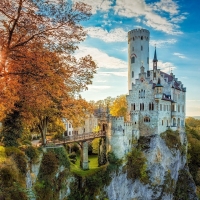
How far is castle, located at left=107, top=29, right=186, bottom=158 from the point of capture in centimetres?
3491

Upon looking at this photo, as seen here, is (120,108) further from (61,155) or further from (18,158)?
(18,158)

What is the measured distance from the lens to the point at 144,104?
38312 millimetres

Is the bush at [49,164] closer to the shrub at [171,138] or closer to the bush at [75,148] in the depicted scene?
the shrub at [171,138]

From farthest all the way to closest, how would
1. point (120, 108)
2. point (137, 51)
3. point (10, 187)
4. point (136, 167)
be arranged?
point (120, 108) → point (137, 51) → point (136, 167) → point (10, 187)

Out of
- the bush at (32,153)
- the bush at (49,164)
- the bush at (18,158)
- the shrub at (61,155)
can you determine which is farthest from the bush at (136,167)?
the bush at (18,158)

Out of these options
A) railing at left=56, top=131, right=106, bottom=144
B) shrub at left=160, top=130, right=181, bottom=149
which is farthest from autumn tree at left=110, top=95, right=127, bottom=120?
railing at left=56, top=131, right=106, bottom=144

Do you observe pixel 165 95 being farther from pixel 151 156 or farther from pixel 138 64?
pixel 151 156

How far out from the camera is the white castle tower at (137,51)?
44438 mm

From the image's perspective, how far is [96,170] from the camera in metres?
31.7

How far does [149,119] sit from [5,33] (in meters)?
30.7

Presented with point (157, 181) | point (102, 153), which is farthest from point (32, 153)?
point (157, 181)

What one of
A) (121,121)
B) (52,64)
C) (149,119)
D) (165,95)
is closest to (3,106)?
(52,64)

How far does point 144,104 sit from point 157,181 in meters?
14.4

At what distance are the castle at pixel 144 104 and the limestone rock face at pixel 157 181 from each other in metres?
2.89
